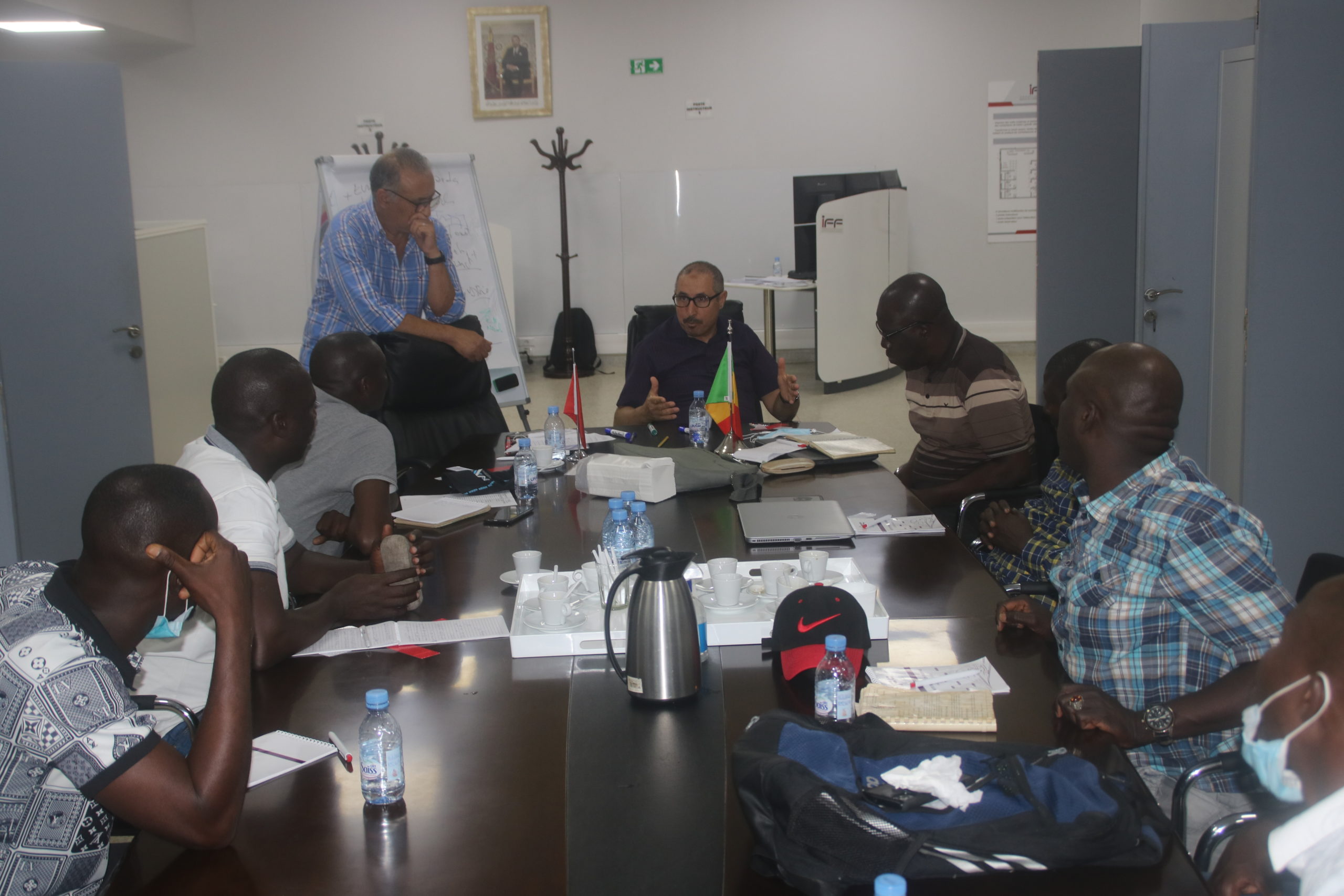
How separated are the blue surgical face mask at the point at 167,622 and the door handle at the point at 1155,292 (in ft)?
12.8

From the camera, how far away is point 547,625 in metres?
1.79

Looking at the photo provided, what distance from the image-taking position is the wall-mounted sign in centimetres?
872

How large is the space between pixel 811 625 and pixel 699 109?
7.77 meters

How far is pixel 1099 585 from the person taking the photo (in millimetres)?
1712

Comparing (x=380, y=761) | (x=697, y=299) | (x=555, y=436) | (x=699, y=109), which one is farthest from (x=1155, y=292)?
(x=699, y=109)

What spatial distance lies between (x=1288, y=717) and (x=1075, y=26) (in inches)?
352

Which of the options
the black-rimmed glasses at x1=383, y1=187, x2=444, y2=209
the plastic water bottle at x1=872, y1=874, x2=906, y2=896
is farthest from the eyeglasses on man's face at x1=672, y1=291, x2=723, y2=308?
the plastic water bottle at x1=872, y1=874, x2=906, y2=896

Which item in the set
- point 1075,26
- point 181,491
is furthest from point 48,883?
point 1075,26

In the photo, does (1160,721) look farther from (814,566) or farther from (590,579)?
(590,579)

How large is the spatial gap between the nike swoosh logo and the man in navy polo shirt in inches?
94.6

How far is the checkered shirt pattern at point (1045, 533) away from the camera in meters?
2.52

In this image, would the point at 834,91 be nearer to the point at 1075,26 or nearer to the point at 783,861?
the point at 1075,26

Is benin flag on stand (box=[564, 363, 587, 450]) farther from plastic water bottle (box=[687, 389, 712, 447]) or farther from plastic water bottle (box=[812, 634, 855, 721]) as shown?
plastic water bottle (box=[812, 634, 855, 721])

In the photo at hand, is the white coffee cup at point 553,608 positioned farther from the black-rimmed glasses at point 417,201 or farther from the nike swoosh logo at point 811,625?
the black-rimmed glasses at point 417,201
